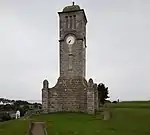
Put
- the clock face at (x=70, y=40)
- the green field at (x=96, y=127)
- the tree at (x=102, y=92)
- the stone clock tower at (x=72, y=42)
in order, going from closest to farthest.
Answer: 1. the green field at (x=96, y=127)
2. the stone clock tower at (x=72, y=42)
3. the clock face at (x=70, y=40)
4. the tree at (x=102, y=92)

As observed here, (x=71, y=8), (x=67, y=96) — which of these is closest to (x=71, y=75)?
(x=67, y=96)

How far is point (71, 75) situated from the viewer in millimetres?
38188

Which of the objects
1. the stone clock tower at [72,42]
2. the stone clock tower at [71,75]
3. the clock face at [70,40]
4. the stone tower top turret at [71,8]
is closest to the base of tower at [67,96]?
the stone clock tower at [71,75]

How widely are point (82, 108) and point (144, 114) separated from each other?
351 inches

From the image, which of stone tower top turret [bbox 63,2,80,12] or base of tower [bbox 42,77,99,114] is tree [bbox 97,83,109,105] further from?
stone tower top turret [bbox 63,2,80,12]

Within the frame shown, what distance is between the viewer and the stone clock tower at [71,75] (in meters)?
36.8

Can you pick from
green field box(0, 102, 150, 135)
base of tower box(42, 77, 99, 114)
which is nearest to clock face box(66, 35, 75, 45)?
base of tower box(42, 77, 99, 114)

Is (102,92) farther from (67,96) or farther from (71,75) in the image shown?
(67,96)

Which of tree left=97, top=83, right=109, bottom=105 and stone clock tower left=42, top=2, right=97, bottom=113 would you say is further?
tree left=97, top=83, right=109, bottom=105

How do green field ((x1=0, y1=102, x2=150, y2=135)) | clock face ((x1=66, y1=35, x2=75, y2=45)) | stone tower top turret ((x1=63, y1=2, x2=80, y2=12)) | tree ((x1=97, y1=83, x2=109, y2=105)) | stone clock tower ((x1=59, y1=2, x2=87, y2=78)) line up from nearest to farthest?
A: 1. green field ((x1=0, y1=102, x2=150, y2=135))
2. stone clock tower ((x1=59, y1=2, x2=87, y2=78))
3. clock face ((x1=66, y1=35, x2=75, y2=45))
4. stone tower top turret ((x1=63, y1=2, x2=80, y2=12))
5. tree ((x1=97, y1=83, x2=109, y2=105))

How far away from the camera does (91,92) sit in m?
35.9

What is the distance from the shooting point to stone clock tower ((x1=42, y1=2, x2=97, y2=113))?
3680 centimetres

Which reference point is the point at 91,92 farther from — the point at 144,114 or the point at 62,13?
the point at 62,13

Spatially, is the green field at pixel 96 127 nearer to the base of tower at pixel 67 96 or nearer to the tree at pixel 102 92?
the base of tower at pixel 67 96
